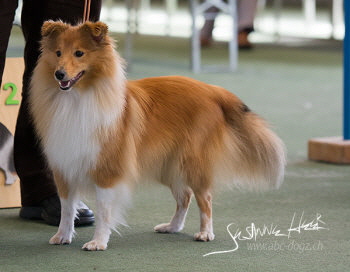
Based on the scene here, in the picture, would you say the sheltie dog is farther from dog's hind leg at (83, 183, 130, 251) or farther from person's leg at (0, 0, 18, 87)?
person's leg at (0, 0, 18, 87)

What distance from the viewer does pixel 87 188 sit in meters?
3.05

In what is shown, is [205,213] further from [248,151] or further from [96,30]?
[96,30]

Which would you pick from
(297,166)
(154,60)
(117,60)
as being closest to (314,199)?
(297,166)

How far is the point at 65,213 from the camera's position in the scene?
124 inches

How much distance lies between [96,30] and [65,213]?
729 millimetres

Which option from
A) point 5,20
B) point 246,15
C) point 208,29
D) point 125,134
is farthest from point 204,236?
point 208,29

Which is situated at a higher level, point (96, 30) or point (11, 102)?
point (96, 30)

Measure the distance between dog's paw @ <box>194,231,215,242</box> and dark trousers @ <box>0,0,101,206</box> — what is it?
0.65 m

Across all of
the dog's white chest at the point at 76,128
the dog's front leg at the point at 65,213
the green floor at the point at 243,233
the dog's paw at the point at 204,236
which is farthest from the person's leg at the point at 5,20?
the dog's paw at the point at 204,236

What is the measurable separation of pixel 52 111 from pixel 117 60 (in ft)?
0.97

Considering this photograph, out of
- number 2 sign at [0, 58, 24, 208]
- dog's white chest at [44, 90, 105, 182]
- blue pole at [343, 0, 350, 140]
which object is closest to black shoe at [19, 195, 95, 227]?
number 2 sign at [0, 58, 24, 208]

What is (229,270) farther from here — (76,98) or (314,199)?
(314,199)

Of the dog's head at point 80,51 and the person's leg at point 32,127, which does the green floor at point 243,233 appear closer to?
the person's leg at point 32,127

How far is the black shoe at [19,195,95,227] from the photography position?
3.38 meters
